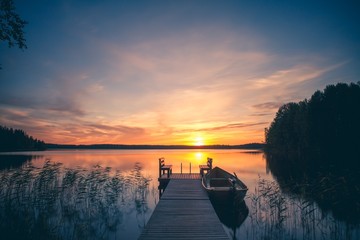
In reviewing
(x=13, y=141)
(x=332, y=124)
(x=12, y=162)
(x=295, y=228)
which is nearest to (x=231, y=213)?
(x=295, y=228)

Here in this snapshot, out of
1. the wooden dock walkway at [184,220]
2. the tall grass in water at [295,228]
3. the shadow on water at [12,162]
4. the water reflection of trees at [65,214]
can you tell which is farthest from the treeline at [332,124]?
the shadow on water at [12,162]

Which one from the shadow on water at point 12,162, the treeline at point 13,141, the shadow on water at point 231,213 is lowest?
the shadow on water at point 231,213

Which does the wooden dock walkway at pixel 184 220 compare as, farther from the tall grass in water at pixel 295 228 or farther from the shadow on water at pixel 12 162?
the shadow on water at pixel 12 162

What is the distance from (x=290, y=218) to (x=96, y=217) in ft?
39.3

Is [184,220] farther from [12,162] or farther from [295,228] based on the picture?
[12,162]

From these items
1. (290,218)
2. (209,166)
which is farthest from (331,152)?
(290,218)

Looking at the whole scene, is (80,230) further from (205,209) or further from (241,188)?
(241,188)

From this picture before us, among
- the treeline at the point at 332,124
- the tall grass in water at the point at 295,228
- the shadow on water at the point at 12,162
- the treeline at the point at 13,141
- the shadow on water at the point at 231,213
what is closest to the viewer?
the tall grass in water at the point at 295,228

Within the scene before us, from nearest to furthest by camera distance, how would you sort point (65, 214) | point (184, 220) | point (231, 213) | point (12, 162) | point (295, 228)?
point (184, 220)
point (295, 228)
point (65, 214)
point (231, 213)
point (12, 162)

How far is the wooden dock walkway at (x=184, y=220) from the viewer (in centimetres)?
845

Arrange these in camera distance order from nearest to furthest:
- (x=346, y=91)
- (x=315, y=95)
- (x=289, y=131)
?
(x=346, y=91) → (x=315, y=95) → (x=289, y=131)

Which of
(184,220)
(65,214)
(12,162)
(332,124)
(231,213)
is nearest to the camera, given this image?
(184,220)

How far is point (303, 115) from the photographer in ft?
179

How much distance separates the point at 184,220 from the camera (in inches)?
397
